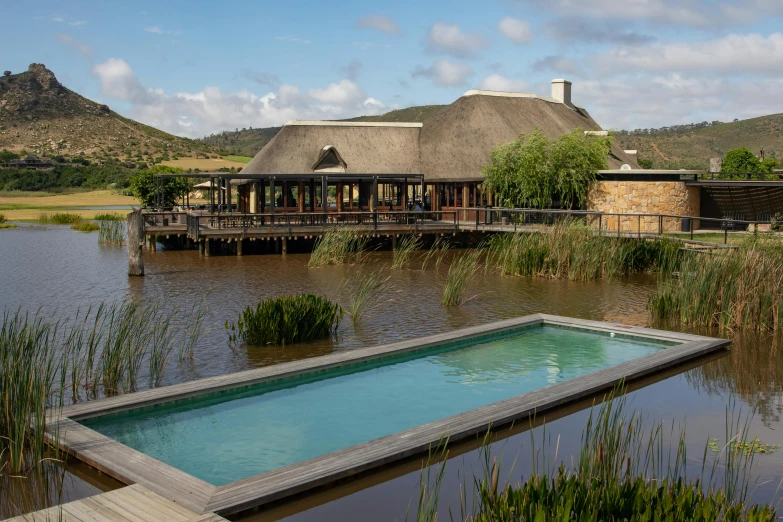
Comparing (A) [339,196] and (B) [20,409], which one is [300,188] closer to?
(A) [339,196]

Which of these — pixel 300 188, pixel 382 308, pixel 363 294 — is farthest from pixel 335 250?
pixel 363 294

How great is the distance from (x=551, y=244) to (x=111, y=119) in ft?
275

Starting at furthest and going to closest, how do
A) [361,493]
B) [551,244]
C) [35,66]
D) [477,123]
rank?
[35,66], [477,123], [551,244], [361,493]

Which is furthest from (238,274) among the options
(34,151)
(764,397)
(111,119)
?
(111,119)

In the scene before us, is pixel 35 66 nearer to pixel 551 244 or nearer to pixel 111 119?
pixel 111 119

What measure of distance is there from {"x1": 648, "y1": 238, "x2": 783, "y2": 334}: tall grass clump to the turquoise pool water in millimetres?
1584

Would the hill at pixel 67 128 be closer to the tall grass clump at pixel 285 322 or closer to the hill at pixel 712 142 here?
the hill at pixel 712 142

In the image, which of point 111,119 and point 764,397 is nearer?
point 764,397

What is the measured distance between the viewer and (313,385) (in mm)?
9312

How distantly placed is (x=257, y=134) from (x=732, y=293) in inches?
4906

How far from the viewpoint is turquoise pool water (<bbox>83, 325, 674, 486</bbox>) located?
7.32m

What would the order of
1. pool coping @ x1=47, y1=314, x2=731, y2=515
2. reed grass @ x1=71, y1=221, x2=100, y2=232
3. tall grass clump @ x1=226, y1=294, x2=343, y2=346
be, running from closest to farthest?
pool coping @ x1=47, y1=314, x2=731, y2=515 < tall grass clump @ x1=226, y1=294, x2=343, y2=346 < reed grass @ x1=71, y1=221, x2=100, y2=232

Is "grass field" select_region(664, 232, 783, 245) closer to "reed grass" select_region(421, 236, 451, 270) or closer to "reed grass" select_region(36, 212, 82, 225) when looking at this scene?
"reed grass" select_region(421, 236, 451, 270)

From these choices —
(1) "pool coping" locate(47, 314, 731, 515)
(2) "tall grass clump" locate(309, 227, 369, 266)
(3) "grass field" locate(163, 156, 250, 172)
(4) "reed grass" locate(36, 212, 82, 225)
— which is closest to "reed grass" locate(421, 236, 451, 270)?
(2) "tall grass clump" locate(309, 227, 369, 266)
